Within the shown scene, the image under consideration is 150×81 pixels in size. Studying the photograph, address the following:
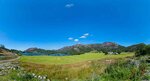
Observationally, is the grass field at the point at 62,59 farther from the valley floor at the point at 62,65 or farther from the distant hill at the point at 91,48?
the distant hill at the point at 91,48

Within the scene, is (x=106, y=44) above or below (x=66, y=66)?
above

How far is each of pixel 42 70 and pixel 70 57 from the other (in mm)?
2081

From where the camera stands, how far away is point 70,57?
44.0ft

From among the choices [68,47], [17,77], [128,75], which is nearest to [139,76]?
[128,75]

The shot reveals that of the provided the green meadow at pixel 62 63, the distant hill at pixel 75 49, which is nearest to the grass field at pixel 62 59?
the green meadow at pixel 62 63

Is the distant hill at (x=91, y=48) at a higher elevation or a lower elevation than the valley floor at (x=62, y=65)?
higher

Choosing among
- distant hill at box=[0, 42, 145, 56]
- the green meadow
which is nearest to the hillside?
distant hill at box=[0, 42, 145, 56]

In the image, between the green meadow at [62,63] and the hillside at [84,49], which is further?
the hillside at [84,49]

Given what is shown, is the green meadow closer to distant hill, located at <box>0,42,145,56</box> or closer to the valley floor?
the valley floor

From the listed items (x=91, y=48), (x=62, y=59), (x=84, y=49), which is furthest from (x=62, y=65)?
(x=91, y=48)

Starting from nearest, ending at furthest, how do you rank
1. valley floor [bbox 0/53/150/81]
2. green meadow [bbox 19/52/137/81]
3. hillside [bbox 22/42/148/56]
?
valley floor [bbox 0/53/150/81], green meadow [bbox 19/52/137/81], hillside [bbox 22/42/148/56]

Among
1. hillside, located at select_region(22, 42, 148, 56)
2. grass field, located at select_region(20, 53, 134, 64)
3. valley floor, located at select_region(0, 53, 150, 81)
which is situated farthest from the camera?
grass field, located at select_region(20, 53, 134, 64)

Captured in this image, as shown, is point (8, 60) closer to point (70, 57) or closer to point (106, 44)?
point (70, 57)

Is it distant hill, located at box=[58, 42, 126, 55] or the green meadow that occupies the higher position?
distant hill, located at box=[58, 42, 126, 55]
